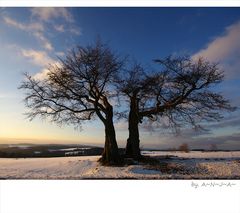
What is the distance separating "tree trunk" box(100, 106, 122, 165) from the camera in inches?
719

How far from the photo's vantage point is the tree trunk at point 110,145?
59.9 ft

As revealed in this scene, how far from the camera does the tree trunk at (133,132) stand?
66.6ft

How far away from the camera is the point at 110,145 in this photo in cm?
1867

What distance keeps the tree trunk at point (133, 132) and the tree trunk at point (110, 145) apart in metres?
1.88

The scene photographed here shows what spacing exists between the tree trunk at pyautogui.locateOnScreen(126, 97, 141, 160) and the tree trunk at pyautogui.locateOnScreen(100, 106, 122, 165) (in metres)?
1.88

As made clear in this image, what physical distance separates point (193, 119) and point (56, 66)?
28.9ft

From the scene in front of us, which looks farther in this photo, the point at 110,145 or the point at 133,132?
the point at 133,132

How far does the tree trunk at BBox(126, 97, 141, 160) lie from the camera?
20.3 m

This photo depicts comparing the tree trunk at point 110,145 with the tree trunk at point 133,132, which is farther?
the tree trunk at point 133,132

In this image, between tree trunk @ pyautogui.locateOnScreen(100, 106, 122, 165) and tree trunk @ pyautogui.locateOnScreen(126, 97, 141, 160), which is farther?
tree trunk @ pyautogui.locateOnScreen(126, 97, 141, 160)

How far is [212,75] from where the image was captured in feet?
59.3

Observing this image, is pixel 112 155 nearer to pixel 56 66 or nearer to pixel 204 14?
pixel 56 66

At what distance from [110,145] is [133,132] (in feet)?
8.39
